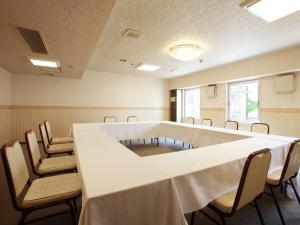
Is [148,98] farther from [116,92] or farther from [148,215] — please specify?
[148,215]

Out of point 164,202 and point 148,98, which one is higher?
point 148,98

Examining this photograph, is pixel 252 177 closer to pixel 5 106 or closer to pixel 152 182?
pixel 152 182

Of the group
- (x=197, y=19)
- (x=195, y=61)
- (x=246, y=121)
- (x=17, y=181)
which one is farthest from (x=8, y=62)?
(x=246, y=121)

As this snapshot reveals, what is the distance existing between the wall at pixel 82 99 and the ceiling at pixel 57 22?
2.45 meters

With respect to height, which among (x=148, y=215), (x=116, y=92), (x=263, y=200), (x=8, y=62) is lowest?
(x=263, y=200)

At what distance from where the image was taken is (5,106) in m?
4.50

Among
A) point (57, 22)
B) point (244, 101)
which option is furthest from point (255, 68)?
point (57, 22)

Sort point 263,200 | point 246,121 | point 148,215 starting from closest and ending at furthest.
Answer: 1. point 148,215
2. point 263,200
3. point 246,121

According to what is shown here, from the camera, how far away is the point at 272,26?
2502mm

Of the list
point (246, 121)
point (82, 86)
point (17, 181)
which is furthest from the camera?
point (82, 86)

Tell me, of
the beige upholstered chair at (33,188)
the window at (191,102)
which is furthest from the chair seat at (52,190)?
the window at (191,102)

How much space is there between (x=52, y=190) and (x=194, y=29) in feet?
9.04

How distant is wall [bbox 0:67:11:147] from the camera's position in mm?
4250

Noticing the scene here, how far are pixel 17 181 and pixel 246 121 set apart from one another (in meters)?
5.26
